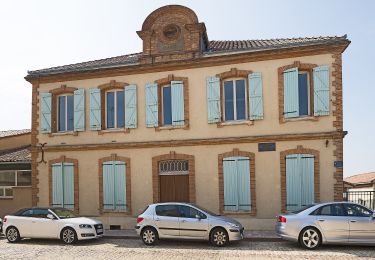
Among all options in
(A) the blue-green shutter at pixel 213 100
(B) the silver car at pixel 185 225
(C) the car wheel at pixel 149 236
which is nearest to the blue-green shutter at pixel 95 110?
(A) the blue-green shutter at pixel 213 100

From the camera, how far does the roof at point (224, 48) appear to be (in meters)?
14.6

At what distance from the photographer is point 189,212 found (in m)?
12.5

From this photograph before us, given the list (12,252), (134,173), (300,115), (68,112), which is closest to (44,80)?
(68,112)

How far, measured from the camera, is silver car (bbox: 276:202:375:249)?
11133 mm

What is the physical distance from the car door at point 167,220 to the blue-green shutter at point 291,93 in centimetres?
578

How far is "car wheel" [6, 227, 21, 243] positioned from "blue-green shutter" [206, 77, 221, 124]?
8.30 meters

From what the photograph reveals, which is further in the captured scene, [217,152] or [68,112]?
[68,112]

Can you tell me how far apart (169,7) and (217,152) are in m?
6.58

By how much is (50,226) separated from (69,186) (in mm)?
4049

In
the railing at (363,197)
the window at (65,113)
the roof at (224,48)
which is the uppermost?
the roof at (224,48)

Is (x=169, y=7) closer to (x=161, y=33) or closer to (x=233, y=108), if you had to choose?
(x=161, y=33)

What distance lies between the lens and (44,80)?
1791cm

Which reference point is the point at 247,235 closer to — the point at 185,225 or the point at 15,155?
the point at 185,225

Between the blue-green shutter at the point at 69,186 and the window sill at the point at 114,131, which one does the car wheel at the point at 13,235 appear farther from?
the window sill at the point at 114,131
